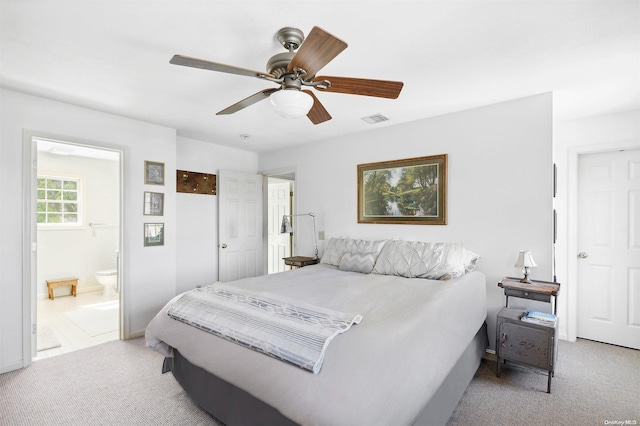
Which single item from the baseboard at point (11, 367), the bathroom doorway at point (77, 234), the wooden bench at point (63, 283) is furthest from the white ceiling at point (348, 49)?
the wooden bench at point (63, 283)

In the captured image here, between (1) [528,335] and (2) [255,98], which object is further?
(1) [528,335]

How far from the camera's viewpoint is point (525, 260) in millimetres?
2707

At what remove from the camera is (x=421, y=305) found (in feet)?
6.69

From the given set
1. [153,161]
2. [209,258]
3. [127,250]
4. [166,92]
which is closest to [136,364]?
[127,250]

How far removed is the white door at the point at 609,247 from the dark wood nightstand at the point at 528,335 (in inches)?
49.3

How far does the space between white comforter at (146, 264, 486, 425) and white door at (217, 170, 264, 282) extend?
2289 mm

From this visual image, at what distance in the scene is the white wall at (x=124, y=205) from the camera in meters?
2.73

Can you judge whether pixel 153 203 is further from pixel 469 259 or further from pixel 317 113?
pixel 469 259

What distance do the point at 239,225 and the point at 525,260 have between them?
12.5ft

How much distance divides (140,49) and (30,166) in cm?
180

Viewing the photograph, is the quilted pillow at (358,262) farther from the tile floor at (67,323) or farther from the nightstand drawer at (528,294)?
the tile floor at (67,323)

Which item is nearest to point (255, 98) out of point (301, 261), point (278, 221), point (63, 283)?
point (301, 261)

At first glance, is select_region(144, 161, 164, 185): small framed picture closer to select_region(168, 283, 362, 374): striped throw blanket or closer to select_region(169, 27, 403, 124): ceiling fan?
select_region(168, 283, 362, 374): striped throw blanket

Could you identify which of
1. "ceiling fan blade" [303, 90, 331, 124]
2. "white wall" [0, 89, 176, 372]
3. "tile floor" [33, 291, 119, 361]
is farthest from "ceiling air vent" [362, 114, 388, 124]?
"tile floor" [33, 291, 119, 361]
